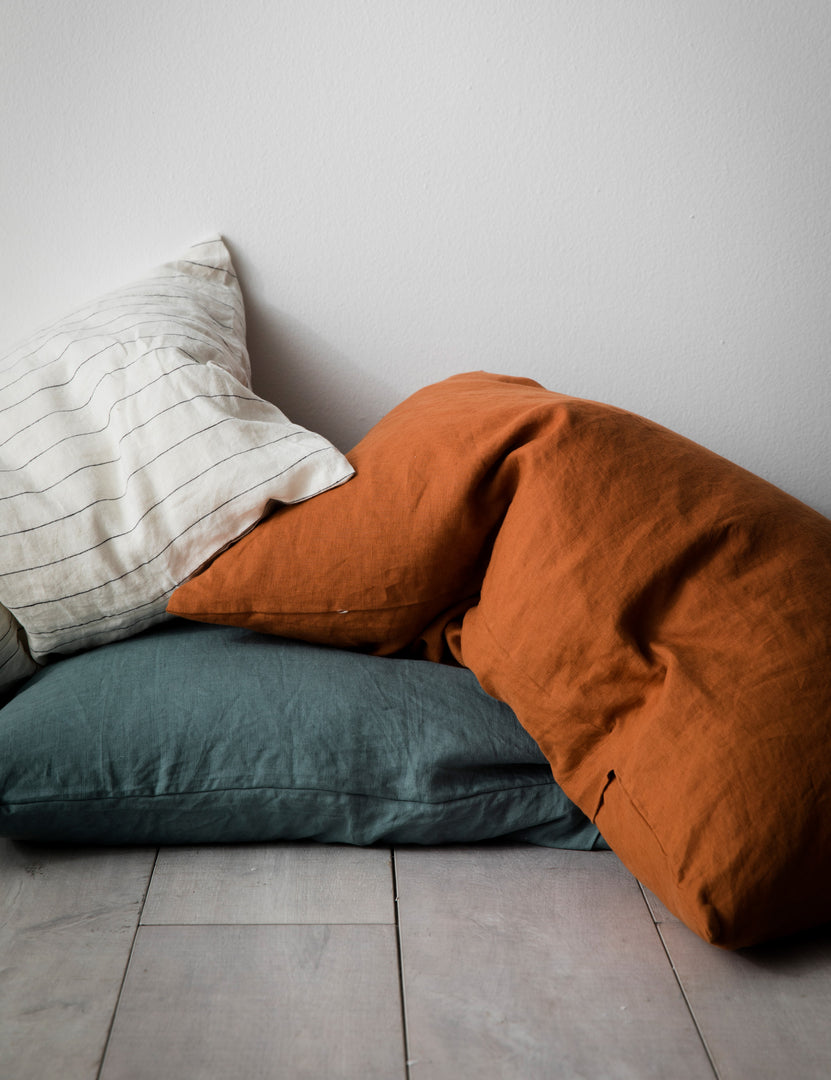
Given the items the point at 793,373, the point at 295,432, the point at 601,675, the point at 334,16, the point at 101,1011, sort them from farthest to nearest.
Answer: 1. the point at 793,373
2. the point at 334,16
3. the point at 295,432
4. the point at 601,675
5. the point at 101,1011

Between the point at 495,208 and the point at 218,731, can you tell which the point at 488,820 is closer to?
the point at 218,731

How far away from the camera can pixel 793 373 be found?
1.46m

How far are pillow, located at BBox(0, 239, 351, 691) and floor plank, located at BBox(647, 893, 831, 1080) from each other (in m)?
0.59

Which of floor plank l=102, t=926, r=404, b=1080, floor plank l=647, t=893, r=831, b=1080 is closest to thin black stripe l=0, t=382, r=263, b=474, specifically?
floor plank l=102, t=926, r=404, b=1080

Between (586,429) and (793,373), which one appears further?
(793,373)

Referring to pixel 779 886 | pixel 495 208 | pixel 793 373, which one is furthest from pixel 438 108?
pixel 779 886

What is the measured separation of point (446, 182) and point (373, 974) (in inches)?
43.1

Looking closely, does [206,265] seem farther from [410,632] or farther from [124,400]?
[410,632]

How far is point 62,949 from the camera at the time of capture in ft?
2.49

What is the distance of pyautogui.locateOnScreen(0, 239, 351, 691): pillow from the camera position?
943mm

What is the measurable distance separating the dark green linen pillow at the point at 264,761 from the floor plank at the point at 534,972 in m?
0.04

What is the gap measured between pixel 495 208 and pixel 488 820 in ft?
3.02

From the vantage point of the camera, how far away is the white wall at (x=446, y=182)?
1.25 m

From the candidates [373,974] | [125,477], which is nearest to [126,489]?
[125,477]
